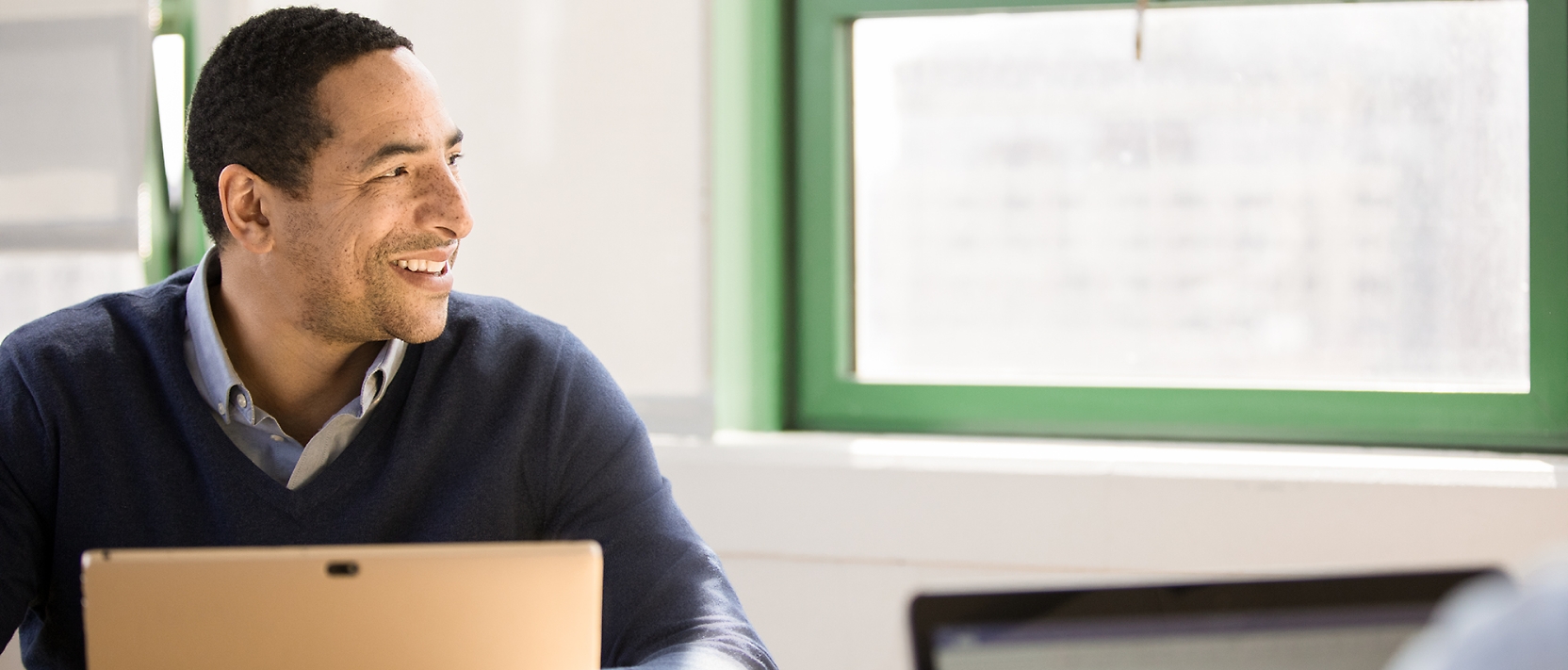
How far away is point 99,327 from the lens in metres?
1.43

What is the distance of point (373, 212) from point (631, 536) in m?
0.49

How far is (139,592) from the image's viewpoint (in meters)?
0.87

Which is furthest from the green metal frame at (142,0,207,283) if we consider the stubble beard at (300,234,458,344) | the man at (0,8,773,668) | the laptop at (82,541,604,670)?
the laptop at (82,541,604,670)

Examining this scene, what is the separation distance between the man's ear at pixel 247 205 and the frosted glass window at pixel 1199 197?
1101mm

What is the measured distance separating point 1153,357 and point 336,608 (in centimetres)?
162

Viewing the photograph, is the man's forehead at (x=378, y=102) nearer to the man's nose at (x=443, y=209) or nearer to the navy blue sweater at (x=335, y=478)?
the man's nose at (x=443, y=209)

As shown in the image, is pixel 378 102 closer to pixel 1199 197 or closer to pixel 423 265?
pixel 423 265

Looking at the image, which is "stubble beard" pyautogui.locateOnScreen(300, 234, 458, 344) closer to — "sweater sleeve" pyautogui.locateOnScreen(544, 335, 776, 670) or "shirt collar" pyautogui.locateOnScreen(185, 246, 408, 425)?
"shirt collar" pyautogui.locateOnScreen(185, 246, 408, 425)

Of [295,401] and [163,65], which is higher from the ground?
[163,65]

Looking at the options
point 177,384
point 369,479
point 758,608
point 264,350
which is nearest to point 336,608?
point 369,479

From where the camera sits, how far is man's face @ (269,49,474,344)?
1467 millimetres

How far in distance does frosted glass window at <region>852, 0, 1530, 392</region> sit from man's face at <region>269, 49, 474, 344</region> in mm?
982

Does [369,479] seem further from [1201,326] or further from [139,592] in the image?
[1201,326]

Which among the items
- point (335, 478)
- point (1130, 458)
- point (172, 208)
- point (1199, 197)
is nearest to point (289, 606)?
point (335, 478)
